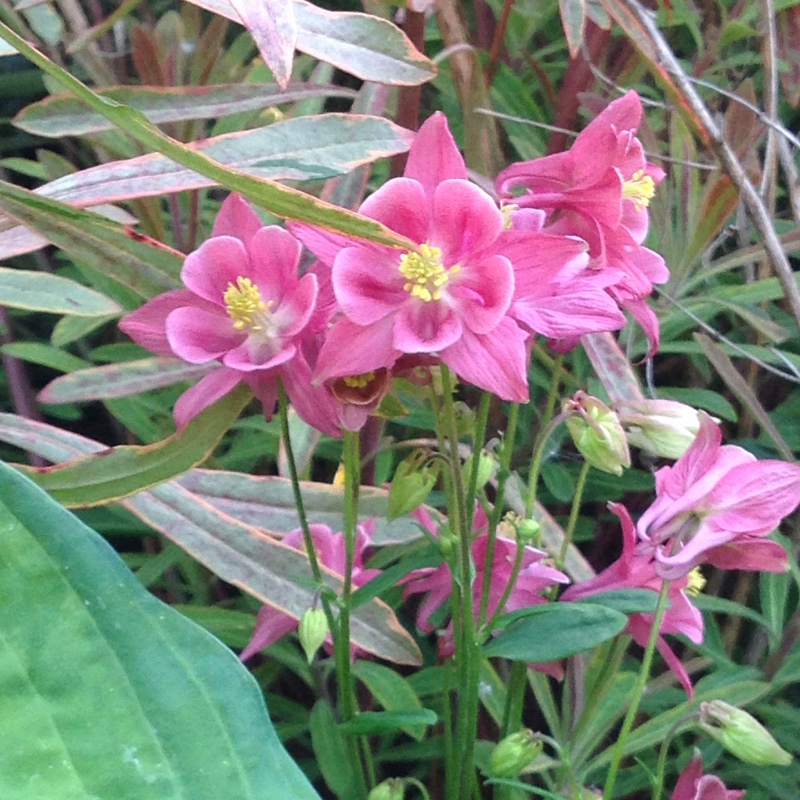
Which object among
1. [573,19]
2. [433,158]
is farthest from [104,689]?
[573,19]

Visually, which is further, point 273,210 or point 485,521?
point 485,521

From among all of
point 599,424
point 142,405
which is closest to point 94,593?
point 599,424

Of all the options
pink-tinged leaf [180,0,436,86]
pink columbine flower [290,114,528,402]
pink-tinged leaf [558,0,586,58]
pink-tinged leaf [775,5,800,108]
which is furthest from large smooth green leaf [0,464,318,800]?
pink-tinged leaf [775,5,800,108]

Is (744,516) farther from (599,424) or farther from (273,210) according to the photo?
(273,210)

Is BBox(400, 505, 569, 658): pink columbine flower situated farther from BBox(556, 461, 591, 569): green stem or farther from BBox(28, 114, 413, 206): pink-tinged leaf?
BBox(28, 114, 413, 206): pink-tinged leaf

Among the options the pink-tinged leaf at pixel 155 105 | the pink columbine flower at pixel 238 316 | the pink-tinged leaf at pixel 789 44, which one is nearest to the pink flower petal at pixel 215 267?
the pink columbine flower at pixel 238 316

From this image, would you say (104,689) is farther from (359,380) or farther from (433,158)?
(433,158)

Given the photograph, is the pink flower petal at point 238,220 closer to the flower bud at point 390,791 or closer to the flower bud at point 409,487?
the flower bud at point 409,487

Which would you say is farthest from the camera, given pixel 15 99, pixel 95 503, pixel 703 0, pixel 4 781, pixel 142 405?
pixel 15 99
